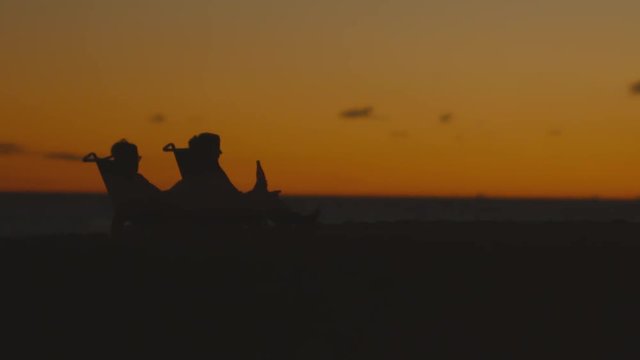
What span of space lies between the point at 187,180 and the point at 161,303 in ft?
16.4

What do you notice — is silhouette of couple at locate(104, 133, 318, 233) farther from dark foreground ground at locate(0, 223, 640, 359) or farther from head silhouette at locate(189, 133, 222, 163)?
dark foreground ground at locate(0, 223, 640, 359)

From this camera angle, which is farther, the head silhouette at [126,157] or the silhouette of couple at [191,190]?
the head silhouette at [126,157]

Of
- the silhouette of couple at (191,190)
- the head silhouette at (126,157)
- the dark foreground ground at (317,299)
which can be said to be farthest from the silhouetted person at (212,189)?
the dark foreground ground at (317,299)

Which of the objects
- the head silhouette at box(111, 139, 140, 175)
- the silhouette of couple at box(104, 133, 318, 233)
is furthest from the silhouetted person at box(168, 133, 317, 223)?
the head silhouette at box(111, 139, 140, 175)

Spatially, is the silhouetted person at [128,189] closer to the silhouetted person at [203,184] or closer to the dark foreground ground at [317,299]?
the silhouetted person at [203,184]

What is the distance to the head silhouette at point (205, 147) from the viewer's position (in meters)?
17.4

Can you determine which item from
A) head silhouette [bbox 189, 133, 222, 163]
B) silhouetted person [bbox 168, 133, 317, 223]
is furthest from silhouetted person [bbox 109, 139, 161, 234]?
head silhouette [bbox 189, 133, 222, 163]

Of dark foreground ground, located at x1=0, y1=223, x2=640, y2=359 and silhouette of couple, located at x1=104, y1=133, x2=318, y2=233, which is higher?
silhouette of couple, located at x1=104, y1=133, x2=318, y2=233

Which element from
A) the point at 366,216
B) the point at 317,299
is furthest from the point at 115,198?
the point at 366,216

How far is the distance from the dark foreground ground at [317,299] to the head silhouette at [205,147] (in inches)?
64.7

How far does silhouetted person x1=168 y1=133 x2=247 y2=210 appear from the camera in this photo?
17344 mm

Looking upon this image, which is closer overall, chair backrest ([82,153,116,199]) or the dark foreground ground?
the dark foreground ground

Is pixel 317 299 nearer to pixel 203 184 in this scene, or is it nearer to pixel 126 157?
pixel 203 184

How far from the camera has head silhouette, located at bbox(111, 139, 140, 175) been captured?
17.4 m
